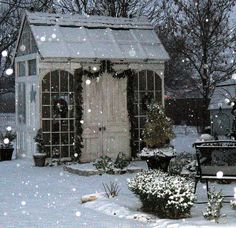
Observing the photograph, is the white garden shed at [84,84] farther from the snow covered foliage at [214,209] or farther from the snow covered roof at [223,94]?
the snow covered foliage at [214,209]

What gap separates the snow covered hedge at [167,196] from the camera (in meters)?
8.52

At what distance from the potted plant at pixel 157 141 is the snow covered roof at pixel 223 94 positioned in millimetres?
8963

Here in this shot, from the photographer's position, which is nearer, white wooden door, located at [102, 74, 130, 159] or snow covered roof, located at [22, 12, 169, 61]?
snow covered roof, located at [22, 12, 169, 61]

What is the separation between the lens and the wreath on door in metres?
16.7

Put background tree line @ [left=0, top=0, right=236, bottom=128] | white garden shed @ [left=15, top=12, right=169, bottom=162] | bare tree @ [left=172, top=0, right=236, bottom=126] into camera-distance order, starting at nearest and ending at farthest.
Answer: white garden shed @ [left=15, top=12, right=169, bottom=162]
bare tree @ [left=172, top=0, right=236, bottom=126]
background tree line @ [left=0, top=0, right=236, bottom=128]

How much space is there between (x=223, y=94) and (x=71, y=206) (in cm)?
1443

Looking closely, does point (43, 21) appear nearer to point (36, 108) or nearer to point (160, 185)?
point (36, 108)

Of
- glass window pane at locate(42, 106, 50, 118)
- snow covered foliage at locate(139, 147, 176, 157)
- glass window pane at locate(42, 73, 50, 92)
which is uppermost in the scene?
glass window pane at locate(42, 73, 50, 92)

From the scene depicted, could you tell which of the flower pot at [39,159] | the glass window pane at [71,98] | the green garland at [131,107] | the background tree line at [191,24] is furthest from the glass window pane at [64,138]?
the background tree line at [191,24]

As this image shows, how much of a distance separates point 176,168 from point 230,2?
15103 mm

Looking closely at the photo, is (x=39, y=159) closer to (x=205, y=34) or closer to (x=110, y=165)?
(x=110, y=165)

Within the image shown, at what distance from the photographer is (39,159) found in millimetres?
16172

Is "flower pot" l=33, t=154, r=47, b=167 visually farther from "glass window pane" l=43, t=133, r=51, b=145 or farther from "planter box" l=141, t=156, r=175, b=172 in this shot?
"planter box" l=141, t=156, r=175, b=172

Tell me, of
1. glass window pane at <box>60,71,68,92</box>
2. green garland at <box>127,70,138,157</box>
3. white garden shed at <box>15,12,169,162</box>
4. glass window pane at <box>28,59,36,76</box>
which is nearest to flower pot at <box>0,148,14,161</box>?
white garden shed at <box>15,12,169,162</box>
